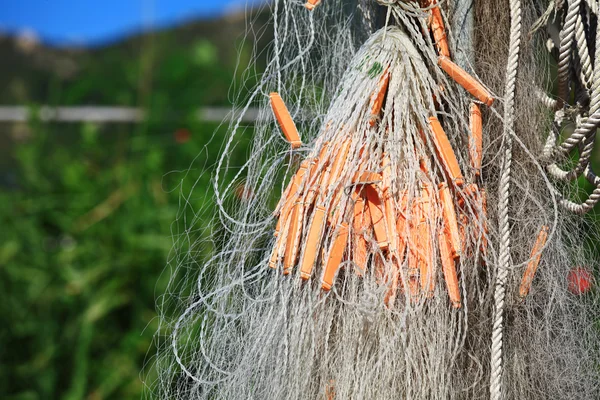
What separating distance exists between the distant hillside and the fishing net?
2421mm

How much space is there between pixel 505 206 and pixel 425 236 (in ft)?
0.42

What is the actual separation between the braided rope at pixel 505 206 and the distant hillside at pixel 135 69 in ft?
8.17

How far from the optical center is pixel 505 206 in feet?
3.17

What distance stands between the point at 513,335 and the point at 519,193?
0.67 ft

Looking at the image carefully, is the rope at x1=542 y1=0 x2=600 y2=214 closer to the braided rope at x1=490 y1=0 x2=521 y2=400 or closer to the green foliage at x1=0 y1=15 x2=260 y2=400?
the braided rope at x1=490 y1=0 x2=521 y2=400

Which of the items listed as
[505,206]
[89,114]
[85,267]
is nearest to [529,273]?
[505,206]

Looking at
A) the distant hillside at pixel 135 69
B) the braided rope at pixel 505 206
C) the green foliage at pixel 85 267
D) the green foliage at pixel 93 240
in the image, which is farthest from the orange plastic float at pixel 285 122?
the distant hillside at pixel 135 69

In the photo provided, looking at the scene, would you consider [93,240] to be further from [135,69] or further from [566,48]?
[566,48]

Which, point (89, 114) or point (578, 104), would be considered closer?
point (578, 104)

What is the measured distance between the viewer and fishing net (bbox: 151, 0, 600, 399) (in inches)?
36.7

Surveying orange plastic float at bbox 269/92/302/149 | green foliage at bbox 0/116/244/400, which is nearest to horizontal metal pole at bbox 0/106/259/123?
green foliage at bbox 0/116/244/400

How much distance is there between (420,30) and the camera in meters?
1.02

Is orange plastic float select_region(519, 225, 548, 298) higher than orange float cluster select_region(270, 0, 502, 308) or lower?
lower

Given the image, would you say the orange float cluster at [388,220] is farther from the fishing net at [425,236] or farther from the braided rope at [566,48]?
the braided rope at [566,48]
